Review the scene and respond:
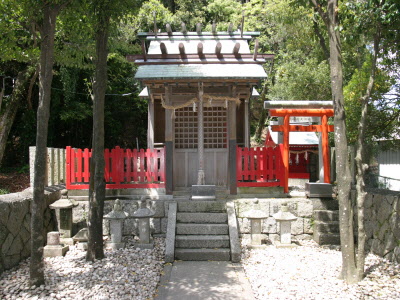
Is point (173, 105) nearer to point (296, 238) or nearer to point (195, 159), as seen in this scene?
point (195, 159)

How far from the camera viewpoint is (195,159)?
34.7 ft

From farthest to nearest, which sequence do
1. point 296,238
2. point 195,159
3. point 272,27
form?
1. point 272,27
2. point 195,159
3. point 296,238

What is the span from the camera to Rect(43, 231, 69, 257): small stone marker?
7184mm

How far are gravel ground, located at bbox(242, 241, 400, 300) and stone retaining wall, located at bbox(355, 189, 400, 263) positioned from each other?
0.22 meters

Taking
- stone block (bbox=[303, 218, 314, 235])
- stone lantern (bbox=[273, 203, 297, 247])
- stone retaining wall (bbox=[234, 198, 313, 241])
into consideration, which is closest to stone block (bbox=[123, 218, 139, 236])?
stone retaining wall (bbox=[234, 198, 313, 241])

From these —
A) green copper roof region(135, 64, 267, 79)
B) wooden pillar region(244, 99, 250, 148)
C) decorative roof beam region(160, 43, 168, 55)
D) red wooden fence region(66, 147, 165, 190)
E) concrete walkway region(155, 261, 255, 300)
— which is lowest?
concrete walkway region(155, 261, 255, 300)

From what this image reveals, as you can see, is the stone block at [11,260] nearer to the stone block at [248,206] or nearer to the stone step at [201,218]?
the stone step at [201,218]

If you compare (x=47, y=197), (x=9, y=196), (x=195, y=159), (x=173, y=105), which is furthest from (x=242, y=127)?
(x=9, y=196)

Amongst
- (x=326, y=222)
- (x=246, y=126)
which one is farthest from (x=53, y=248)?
(x=246, y=126)

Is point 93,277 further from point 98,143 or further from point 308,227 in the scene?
point 308,227

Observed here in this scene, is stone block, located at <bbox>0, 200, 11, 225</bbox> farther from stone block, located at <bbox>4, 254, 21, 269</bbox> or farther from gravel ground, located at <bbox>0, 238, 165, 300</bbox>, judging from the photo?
gravel ground, located at <bbox>0, 238, 165, 300</bbox>

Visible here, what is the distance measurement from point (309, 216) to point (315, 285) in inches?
126

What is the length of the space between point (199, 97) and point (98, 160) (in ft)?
10.7

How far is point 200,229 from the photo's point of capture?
8039 millimetres
